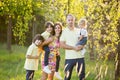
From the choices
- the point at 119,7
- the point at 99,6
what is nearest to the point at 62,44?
the point at 119,7

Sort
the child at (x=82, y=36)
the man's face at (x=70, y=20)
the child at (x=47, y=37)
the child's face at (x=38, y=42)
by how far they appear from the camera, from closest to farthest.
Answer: the man's face at (x=70, y=20), the child at (x=82, y=36), the child at (x=47, y=37), the child's face at (x=38, y=42)

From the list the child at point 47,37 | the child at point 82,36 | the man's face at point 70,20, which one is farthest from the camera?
the child at point 47,37

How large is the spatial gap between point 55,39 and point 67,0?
161 inches

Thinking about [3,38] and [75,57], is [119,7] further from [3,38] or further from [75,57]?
[3,38]

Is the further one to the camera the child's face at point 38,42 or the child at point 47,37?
the child's face at point 38,42

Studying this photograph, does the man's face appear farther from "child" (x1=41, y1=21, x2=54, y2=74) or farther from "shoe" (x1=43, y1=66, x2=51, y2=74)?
"shoe" (x1=43, y1=66, x2=51, y2=74)

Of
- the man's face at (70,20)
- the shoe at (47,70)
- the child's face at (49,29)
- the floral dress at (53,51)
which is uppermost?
the man's face at (70,20)

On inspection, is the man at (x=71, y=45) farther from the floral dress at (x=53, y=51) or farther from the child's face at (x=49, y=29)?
the child's face at (x=49, y=29)

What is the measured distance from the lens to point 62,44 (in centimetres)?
779

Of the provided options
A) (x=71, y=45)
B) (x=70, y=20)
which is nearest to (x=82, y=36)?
(x=71, y=45)

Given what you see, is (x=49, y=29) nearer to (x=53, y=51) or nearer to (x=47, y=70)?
(x=53, y=51)

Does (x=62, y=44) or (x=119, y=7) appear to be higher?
(x=119, y=7)

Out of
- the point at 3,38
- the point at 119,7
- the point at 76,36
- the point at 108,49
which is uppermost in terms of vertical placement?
the point at 119,7

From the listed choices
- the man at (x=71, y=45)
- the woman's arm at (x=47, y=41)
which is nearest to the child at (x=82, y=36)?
the man at (x=71, y=45)
